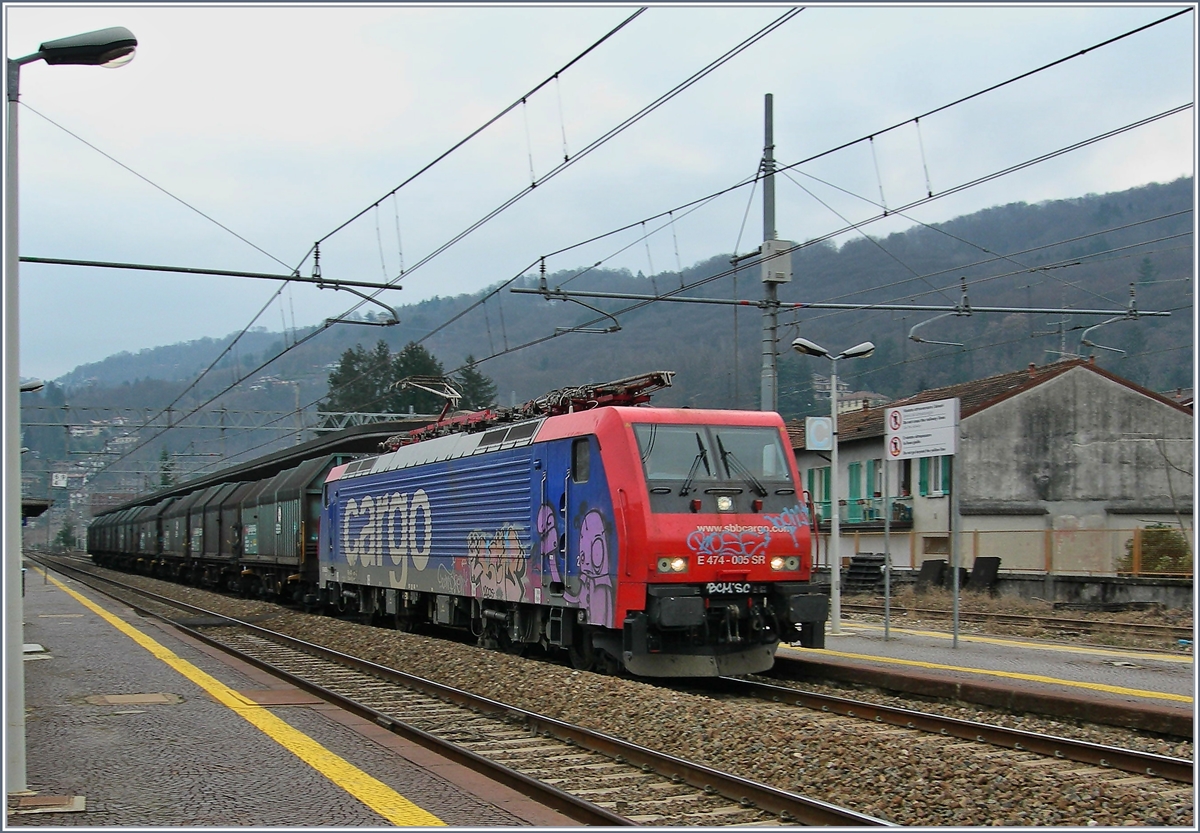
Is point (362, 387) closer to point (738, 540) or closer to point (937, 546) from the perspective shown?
point (937, 546)

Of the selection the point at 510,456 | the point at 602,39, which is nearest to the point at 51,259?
the point at 510,456

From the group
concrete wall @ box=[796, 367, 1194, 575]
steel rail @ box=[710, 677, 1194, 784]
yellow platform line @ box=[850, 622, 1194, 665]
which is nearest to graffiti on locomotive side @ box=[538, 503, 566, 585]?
steel rail @ box=[710, 677, 1194, 784]

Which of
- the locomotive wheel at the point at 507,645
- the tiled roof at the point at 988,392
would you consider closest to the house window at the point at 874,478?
the tiled roof at the point at 988,392

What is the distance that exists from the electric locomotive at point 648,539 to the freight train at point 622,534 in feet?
0.06

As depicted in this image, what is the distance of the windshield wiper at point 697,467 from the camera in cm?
1243

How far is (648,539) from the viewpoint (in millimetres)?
11891

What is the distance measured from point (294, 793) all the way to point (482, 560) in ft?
26.1

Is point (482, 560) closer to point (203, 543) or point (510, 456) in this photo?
point (510, 456)

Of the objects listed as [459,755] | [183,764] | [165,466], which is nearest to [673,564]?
[459,755]

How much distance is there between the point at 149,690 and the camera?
12.1m

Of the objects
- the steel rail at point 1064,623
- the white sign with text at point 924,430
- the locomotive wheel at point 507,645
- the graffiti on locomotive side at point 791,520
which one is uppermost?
the white sign with text at point 924,430

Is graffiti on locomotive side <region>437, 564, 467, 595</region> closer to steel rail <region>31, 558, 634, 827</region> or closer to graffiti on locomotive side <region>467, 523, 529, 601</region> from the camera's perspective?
graffiti on locomotive side <region>467, 523, 529, 601</region>

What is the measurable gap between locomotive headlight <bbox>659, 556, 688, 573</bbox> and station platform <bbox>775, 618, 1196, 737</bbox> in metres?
2.47

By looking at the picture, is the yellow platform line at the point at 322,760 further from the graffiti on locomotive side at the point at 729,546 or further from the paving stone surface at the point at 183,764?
the graffiti on locomotive side at the point at 729,546
